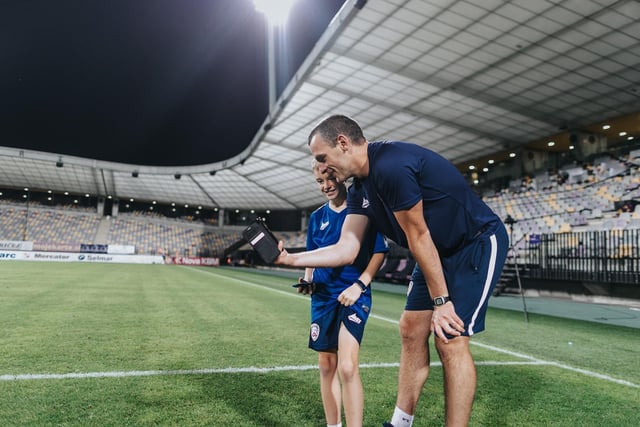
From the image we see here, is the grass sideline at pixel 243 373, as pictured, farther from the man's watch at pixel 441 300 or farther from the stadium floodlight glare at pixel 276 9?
the stadium floodlight glare at pixel 276 9

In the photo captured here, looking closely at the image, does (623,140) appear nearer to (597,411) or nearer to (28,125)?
(597,411)

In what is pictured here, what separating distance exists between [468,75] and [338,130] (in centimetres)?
2215

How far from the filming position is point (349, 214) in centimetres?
269

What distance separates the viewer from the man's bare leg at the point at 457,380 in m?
2.19

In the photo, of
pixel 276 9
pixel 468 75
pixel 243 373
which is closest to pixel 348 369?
pixel 243 373

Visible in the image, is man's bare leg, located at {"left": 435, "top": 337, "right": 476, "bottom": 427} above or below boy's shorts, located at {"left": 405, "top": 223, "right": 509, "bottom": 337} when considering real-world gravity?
below

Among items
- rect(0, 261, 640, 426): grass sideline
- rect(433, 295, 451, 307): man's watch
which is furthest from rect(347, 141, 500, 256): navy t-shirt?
rect(0, 261, 640, 426): grass sideline

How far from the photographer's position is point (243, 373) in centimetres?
420

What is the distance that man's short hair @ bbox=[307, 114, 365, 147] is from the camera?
2264 millimetres

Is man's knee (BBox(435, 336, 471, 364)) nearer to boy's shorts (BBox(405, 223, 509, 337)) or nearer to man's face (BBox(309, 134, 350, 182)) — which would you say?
boy's shorts (BBox(405, 223, 509, 337))

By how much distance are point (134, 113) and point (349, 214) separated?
2319 inches

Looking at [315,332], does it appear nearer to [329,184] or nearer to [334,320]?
[334,320]

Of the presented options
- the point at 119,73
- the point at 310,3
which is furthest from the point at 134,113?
the point at 310,3

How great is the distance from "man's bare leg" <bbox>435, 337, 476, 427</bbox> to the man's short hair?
45.0 inches
